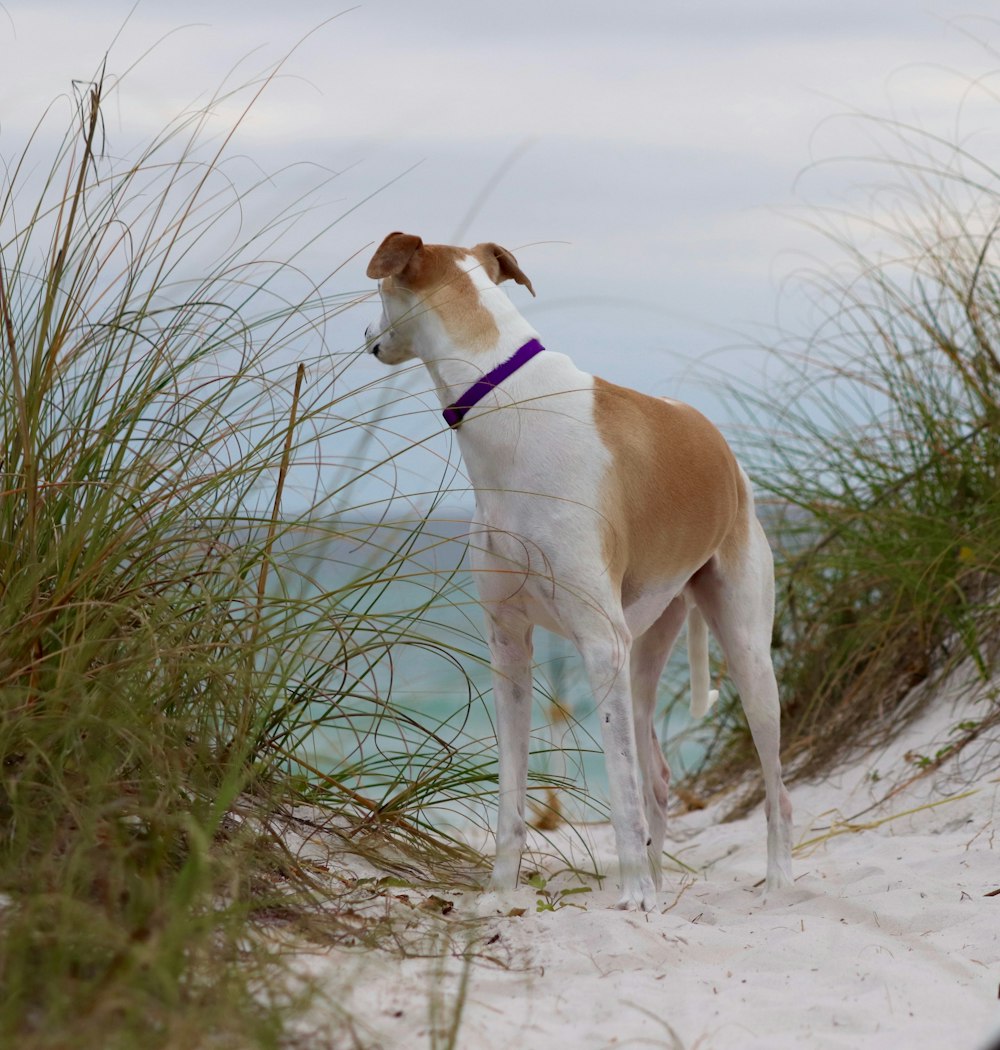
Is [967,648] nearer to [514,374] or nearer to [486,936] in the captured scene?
[514,374]

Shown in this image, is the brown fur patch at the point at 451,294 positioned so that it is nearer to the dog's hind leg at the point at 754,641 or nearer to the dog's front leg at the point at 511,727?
the dog's front leg at the point at 511,727

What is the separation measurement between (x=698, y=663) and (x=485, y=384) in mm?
1683

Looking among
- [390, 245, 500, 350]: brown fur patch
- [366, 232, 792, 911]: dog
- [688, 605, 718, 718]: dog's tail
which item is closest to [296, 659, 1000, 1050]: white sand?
[366, 232, 792, 911]: dog

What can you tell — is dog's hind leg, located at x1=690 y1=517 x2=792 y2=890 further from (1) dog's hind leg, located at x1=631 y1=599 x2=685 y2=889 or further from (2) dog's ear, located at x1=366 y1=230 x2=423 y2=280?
(2) dog's ear, located at x1=366 y1=230 x2=423 y2=280

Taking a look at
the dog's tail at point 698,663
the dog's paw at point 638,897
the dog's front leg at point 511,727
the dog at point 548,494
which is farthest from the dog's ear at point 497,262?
the dog's paw at point 638,897

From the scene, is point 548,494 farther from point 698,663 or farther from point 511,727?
point 698,663

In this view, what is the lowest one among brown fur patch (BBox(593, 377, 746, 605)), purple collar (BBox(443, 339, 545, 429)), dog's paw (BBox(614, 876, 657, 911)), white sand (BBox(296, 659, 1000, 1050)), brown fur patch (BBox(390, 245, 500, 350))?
white sand (BBox(296, 659, 1000, 1050))

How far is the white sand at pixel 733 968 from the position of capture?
2584mm

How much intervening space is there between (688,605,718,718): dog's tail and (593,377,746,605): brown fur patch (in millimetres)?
599

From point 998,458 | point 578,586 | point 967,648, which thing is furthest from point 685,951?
point 998,458

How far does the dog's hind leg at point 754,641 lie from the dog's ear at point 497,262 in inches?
47.3

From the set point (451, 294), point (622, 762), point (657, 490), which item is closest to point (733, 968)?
point (622, 762)

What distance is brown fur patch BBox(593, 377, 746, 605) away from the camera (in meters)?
3.87

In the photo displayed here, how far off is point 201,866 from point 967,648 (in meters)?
4.90
